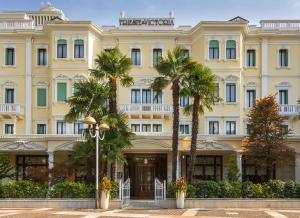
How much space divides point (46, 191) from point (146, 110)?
622 inches

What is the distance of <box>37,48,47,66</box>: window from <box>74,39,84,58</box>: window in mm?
3300

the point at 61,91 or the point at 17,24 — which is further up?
the point at 17,24

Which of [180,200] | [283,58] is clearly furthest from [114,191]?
[283,58]

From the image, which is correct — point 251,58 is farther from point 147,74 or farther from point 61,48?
point 61,48

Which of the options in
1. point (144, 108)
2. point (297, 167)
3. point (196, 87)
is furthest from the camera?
point (144, 108)

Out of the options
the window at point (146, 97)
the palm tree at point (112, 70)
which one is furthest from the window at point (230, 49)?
the palm tree at point (112, 70)

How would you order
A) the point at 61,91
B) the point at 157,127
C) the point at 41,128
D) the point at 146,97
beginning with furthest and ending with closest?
the point at 146,97 → the point at 41,128 → the point at 61,91 → the point at 157,127

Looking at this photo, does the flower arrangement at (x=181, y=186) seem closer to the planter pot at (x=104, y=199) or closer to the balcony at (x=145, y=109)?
the planter pot at (x=104, y=199)

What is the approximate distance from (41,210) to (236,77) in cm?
2254

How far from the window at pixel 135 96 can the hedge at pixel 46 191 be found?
17.1 metres

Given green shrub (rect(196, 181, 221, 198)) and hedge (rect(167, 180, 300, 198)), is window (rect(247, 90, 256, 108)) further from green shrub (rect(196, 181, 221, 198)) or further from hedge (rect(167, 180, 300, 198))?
green shrub (rect(196, 181, 221, 198))

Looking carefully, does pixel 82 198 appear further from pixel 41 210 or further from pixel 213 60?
pixel 213 60

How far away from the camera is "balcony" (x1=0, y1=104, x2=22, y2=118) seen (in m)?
47.4

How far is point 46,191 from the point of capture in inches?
1292
